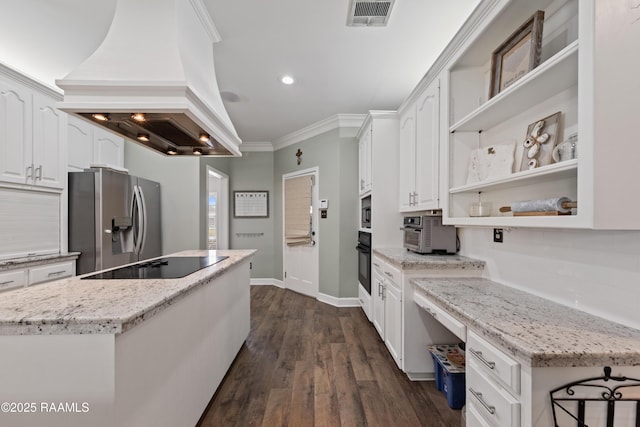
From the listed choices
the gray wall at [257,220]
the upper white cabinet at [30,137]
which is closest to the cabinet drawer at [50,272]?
the upper white cabinet at [30,137]

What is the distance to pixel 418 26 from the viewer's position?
81.7 inches

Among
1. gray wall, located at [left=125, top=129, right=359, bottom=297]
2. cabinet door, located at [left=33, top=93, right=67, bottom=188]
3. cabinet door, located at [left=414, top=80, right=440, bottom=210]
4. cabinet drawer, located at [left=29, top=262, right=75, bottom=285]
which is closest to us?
cabinet door, located at [left=414, top=80, right=440, bottom=210]

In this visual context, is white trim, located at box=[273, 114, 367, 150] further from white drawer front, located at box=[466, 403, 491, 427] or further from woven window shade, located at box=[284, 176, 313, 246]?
white drawer front, located at box=[466, 403, 491, 427]

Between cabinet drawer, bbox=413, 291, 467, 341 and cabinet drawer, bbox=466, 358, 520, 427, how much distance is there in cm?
13

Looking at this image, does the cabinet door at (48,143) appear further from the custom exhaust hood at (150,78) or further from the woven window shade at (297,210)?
the woven window shade at (297,210)

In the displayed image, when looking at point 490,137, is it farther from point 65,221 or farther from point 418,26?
point 65,221

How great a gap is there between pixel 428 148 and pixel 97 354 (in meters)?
2.43

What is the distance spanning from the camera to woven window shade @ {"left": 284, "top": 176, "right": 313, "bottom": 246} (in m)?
4.44

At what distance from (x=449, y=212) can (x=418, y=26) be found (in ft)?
4.69

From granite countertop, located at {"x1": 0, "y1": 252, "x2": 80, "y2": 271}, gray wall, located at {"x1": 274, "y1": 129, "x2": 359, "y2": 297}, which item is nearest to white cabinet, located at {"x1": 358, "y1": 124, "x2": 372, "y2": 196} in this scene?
gray wall, located at {"x1": 274, "y1": 129, "x2": 359, "y2": 297}

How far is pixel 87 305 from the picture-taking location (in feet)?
3.49

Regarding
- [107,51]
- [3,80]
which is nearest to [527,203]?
[107,51]

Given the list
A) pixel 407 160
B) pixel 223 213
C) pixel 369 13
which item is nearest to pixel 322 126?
pixel 407 160

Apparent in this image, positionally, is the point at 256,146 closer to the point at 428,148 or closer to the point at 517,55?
the point at 428,148
